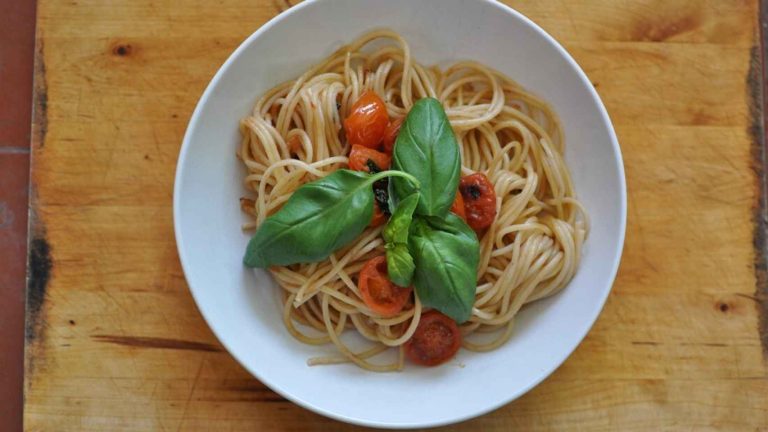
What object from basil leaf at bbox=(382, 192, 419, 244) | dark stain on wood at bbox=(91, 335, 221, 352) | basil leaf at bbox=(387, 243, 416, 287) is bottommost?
dark stain on wood at bbox=(91, 335, 221, 352)

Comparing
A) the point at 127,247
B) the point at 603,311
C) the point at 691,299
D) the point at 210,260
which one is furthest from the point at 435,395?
the point at 127,247

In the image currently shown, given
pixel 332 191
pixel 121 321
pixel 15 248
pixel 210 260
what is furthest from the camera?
pixel 15 248

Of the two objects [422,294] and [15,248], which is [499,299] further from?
[15,248]

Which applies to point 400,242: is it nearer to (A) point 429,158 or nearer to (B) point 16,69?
(A) point 429,158

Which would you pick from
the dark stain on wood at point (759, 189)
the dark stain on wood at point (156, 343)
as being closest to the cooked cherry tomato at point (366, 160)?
the dark stain on wood at point (156, 343)

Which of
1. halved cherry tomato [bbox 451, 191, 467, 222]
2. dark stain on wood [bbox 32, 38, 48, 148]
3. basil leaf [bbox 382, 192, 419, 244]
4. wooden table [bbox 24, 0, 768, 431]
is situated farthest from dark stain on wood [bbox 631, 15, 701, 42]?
dark stain on wood [bbox 32, 38, 48, 148]

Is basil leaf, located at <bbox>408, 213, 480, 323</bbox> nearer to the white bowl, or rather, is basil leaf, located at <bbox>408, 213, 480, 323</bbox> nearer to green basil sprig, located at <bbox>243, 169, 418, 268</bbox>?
green basil sprig, located at <bbox>243, 169, 418, 268</bbox>
